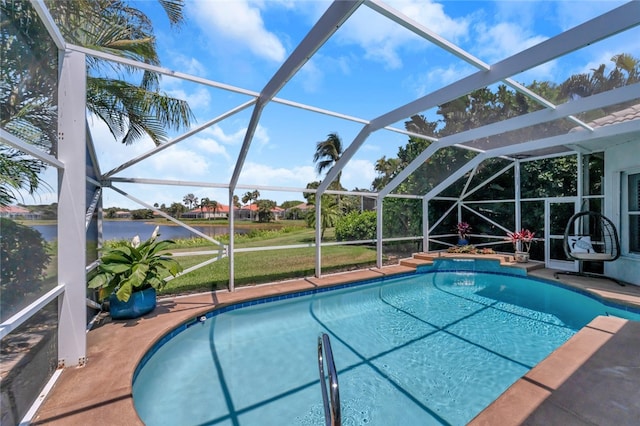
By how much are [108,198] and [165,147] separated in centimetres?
152

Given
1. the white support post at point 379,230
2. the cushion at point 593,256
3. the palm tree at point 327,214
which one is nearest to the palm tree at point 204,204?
the palm tree at point 327,214

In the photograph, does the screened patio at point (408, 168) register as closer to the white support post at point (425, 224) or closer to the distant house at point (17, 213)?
the white support post at point (425, 224)

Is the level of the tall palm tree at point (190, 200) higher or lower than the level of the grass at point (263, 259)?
higher

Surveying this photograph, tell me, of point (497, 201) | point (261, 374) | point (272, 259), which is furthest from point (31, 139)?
point (497, 201)

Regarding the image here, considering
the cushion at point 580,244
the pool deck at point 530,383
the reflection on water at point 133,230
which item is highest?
the reflection on water at point 133,230

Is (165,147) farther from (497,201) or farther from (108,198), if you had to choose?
(497,201)

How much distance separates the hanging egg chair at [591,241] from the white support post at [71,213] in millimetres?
9397

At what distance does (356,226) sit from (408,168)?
2.75 m

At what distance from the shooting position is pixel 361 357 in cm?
362

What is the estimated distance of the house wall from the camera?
5.85 metres

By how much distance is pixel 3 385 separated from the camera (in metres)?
1.77

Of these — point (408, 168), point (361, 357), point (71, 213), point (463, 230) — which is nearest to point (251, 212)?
point (408, 168)

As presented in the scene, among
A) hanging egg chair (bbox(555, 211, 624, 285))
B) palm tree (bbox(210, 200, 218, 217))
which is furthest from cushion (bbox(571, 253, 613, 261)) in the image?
palm tree (bbox(210, 200, 218, 217))

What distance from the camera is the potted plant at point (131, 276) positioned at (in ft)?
12.5
